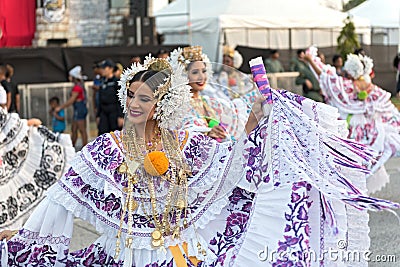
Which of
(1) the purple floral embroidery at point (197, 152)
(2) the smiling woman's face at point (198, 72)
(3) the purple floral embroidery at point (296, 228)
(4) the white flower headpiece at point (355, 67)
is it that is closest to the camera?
→ (3) the purple floral embroidery at point (296, 228)

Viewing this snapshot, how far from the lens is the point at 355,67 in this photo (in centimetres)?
993

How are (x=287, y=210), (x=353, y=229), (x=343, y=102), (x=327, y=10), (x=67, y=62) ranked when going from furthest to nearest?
(x=327, y=10)
(x=67, y=62)
(x=343, y=102)
(x=353, y=229)
(x=287, y=210)

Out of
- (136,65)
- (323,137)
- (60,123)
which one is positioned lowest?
(60,123)

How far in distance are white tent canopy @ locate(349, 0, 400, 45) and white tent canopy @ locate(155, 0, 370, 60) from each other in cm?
251

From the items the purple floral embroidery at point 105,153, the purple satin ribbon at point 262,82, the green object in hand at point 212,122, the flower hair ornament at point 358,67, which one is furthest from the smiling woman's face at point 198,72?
the flower hair ornament at point 358,67

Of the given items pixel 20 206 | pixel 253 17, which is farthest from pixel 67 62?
pixel 20 206

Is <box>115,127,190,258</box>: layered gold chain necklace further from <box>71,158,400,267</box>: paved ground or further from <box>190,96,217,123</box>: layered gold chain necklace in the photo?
<box>71,158,400,267</box>: paved ground

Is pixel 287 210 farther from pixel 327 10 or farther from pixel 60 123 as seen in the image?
pixel 327 10

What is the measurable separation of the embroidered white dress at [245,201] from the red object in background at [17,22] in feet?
60.1

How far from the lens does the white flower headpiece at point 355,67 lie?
9.91 m

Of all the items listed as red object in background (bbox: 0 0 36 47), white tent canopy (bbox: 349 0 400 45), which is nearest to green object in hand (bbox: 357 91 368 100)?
red object in background (bbox: 0 0 36 47)

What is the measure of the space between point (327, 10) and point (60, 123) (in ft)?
34.6

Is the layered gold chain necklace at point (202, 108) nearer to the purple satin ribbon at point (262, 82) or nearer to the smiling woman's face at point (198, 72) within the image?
the smiling woman's face at point (198, 72)

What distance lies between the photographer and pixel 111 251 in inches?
182
